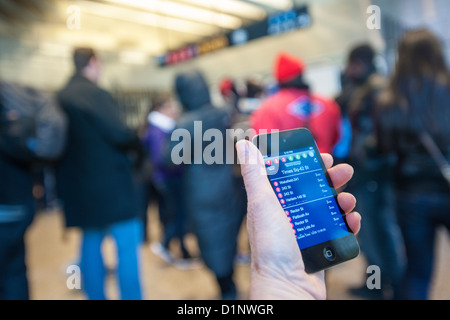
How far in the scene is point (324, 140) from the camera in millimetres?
1388

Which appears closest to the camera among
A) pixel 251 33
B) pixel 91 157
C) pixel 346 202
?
pixel 346 202

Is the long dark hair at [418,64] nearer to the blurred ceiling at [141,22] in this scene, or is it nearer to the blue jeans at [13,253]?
the blue jeans at [13,253]

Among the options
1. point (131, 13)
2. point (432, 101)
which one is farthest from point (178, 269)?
point (131, 13)

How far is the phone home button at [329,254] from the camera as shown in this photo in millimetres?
583

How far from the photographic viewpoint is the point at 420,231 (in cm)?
119

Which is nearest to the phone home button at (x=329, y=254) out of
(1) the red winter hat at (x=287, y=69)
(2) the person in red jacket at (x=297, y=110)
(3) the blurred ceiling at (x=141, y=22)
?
(2) the person in red jacket at (x=297, y=110)

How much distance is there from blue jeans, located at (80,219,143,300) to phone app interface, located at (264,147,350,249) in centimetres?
112

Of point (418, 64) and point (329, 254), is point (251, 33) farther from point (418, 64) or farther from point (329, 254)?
point (329, 254)

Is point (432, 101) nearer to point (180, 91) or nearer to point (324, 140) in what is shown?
point (324, 140)

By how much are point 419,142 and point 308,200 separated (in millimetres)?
826

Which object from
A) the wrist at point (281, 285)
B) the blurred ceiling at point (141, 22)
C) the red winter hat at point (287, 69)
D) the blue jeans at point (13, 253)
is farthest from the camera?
the blurred ceiling at point (141, 22)

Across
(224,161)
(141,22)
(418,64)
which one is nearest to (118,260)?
(224,161)

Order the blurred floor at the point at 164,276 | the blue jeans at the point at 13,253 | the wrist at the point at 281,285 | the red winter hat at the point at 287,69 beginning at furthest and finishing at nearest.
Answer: the blurred floor at the point at 164,276 → the red winter hat at the point at 287,69 → the blue jeans at the point at 13,253 → the wrist at the point at 281,285

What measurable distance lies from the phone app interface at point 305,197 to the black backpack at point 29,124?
1032 millimetres
